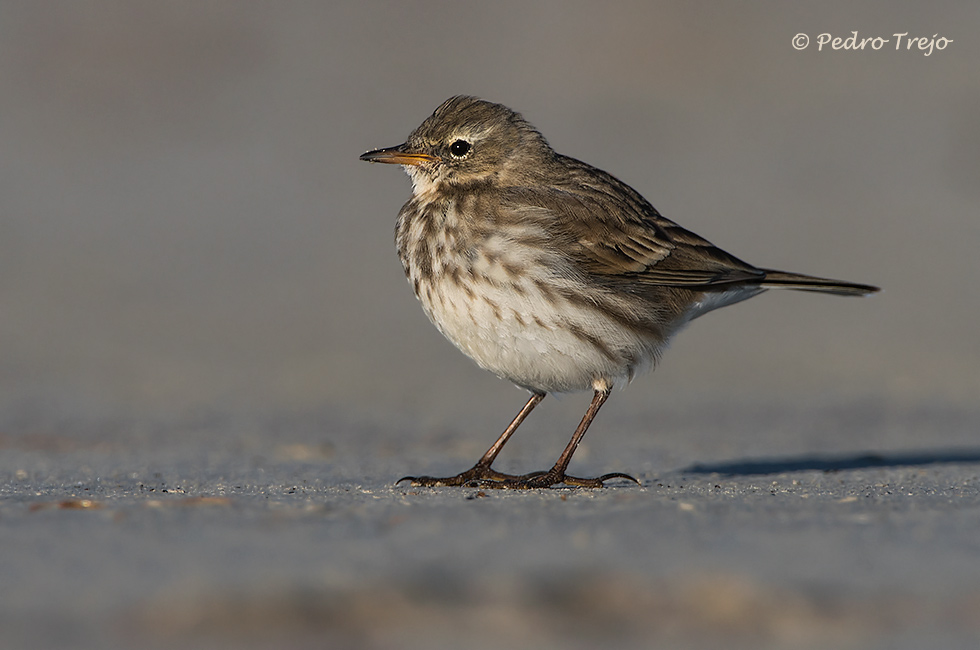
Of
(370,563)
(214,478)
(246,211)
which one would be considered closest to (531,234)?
(214,478)

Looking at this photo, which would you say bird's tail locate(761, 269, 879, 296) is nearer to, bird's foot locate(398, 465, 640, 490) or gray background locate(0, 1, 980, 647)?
gray background locate(0, 1, 980, 647)

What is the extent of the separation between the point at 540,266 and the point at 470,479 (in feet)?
4.30

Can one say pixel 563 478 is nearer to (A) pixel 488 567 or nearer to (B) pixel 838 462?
(B) pixel 838 462

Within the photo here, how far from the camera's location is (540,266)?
265 inches

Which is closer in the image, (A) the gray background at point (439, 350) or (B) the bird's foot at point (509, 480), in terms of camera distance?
(A) the gray background at point (439, 350)

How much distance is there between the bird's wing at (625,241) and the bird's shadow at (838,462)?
1.21 metres

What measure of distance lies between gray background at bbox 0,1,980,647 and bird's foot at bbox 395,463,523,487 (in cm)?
38

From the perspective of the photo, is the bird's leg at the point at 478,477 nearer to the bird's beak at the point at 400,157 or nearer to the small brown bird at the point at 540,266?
the small brown bird at the point at 540,266

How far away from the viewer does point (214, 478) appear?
7.14 meters

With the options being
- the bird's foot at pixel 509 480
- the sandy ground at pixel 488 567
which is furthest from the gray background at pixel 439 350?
the bird's foot at pixel 509 480

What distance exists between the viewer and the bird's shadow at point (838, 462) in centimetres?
787

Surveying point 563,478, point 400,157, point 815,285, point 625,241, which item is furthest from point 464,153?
point 815,285

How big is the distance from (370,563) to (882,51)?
70.0ft

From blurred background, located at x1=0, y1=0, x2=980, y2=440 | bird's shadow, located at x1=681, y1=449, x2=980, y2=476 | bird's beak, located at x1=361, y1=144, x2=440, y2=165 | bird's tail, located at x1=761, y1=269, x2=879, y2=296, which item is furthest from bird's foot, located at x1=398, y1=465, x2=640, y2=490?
blurred background, located at x1=0, y1=0, x2=980, y2=440
